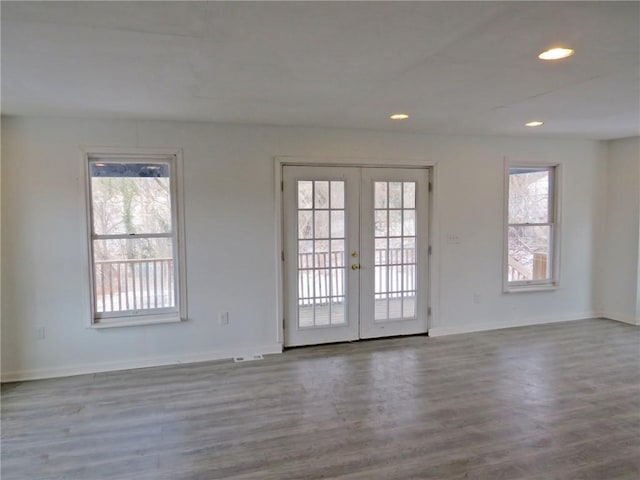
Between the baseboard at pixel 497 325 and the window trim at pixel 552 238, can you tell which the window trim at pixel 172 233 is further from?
the window trim at pixel 552 238

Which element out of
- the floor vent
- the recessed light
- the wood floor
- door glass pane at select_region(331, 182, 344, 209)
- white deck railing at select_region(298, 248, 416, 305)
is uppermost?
the recessed light

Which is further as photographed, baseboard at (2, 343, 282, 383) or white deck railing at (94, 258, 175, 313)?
white deck railing at (94, 258, 175, 313)

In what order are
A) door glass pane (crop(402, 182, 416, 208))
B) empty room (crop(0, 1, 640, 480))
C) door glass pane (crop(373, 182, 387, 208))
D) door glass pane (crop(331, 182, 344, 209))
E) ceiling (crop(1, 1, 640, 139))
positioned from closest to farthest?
ceiling (crop(1, 1, 640, 139)) < empty room (crop(0, 1, 640, 480)) < door glass pane (crop(331, 182, 344, 209)) < door glass pane (crop(373, 182, 387, 208)) < door glass pane (crop(402, 182, 416, 208))

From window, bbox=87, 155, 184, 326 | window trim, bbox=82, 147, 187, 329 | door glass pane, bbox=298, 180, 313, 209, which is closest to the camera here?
window trim, bbox=82, 147, 187, 329

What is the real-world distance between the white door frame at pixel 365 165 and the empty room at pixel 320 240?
0.03 meters

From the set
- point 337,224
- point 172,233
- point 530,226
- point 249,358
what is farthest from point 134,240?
point 530,226

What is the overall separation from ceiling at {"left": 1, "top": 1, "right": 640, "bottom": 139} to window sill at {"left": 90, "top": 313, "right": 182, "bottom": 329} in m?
1.96

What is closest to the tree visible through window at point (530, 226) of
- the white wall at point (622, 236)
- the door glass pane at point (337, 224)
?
the white wall at point (622, 236)

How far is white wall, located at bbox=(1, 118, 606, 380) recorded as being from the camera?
3.91 meters

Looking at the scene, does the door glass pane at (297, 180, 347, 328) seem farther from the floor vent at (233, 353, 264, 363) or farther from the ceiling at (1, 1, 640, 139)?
the ceiling at (1, 1, 640, 139)

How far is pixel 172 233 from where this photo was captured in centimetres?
430

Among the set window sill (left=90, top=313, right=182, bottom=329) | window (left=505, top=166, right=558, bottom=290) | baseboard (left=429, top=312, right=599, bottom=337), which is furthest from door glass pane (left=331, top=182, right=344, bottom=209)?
window (left=505, top=166, right=558, bottom=290)

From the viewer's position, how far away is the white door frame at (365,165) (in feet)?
14.9

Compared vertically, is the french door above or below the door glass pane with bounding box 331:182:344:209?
below
